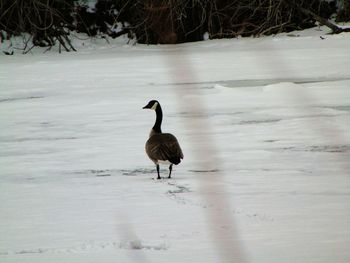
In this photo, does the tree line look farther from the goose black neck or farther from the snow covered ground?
the goose black neck

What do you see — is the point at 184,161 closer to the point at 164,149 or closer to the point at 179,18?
the point at 164,149

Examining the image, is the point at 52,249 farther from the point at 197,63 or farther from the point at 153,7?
the point at 153,7

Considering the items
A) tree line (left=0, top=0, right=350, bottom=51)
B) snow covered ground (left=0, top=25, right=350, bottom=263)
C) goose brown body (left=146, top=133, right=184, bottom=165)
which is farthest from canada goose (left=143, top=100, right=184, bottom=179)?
tree line (left=0, top=0, right=350, bottom=51)

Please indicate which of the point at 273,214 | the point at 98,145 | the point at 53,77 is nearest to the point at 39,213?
the point at 273,214

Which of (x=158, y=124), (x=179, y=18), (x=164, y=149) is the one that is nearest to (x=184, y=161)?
(x=158, y=124)

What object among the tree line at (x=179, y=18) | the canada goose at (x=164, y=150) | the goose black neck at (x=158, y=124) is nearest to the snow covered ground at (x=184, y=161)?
the canada goose at (x=164, y=150)

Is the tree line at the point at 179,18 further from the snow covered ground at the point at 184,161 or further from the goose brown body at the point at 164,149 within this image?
the goose brown body at the point at 164,149

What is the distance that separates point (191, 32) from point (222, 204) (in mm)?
13787

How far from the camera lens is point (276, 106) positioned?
1166 centimetres

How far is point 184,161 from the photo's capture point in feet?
29.1

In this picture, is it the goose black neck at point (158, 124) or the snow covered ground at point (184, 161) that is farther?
the goose black neck at point (158, 124)

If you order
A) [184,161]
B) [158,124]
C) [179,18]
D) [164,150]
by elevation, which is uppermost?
[164,150]

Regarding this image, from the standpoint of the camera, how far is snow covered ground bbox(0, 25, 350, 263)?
594 cm

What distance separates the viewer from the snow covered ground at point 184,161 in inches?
234
